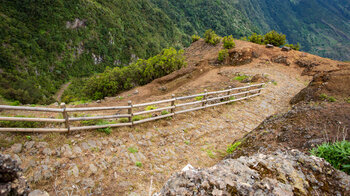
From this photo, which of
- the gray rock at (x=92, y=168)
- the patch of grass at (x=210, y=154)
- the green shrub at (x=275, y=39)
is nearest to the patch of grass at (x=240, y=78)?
the patch of grass at (x=210, y=154)

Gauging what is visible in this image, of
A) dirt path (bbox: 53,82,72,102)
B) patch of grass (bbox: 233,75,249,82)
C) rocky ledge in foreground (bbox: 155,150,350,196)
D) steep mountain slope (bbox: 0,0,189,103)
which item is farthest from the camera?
steep mountain slope (bbox: 0,0,189,103)

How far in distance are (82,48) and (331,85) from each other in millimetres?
109732

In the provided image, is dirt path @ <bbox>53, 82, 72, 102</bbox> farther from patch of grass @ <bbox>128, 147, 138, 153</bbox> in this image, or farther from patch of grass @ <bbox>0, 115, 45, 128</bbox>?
patch of grass @ <bbox>128, 147, 138, 153</bbox>

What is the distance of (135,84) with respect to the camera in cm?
2050

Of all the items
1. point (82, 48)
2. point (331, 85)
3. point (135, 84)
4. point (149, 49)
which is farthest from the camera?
point (149, 49)

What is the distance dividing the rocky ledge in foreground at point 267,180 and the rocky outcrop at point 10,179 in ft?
7.19

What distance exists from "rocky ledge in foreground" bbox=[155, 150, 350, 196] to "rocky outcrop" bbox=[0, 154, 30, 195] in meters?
2.19

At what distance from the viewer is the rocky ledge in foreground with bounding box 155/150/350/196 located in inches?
92.6

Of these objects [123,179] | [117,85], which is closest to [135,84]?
[117,85]

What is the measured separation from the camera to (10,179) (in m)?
2.52

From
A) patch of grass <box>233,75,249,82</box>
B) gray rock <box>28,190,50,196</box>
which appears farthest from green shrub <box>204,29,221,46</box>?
gray rock <box>28,190,50,196</box>

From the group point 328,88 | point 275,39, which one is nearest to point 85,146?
point 328,88

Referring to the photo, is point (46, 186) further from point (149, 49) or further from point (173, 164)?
point (149, 49)

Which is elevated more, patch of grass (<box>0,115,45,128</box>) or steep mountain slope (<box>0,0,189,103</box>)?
steep mountain slope (<box>0,0,189,103</box>)
